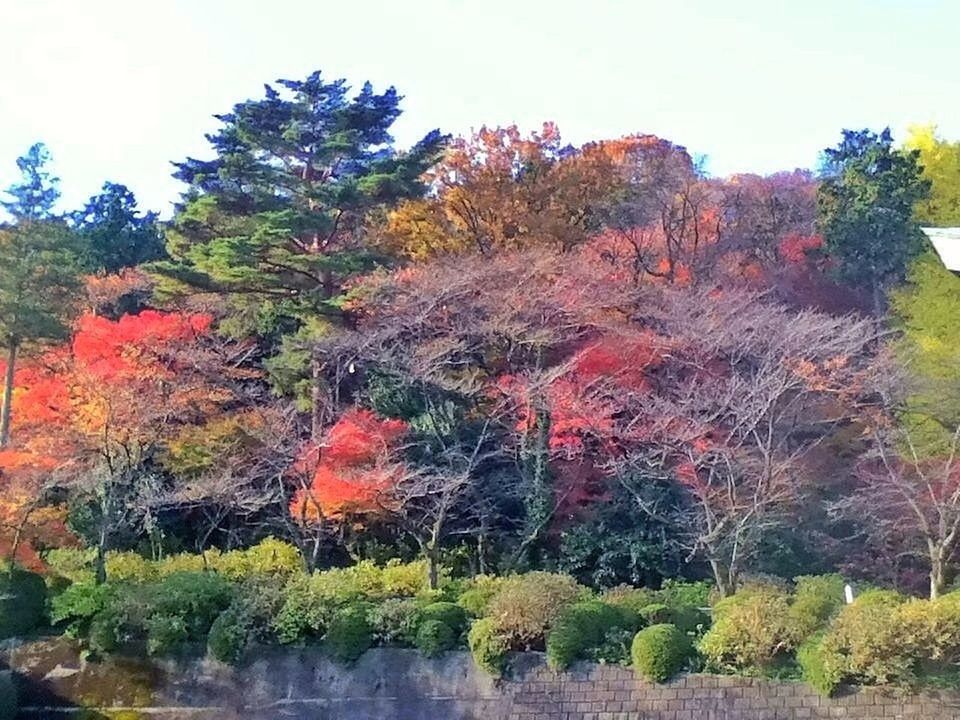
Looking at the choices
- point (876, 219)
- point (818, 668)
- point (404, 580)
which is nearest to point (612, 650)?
point (818, 668)

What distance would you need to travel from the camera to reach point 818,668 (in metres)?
14.1

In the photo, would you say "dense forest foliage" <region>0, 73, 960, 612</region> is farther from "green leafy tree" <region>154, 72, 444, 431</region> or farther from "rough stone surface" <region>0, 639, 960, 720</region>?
"rough stone surface" <region>0, 639, 960, 720</region>

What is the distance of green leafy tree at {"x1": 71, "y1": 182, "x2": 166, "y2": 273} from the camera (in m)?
27.5

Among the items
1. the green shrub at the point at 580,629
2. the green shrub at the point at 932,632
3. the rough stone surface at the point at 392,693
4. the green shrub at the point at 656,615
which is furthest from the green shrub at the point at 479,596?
the green shrub at the point at 932,632

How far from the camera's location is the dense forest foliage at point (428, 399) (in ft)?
61.8

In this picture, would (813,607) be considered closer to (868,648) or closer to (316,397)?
(868,648)

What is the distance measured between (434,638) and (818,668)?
5751 mm

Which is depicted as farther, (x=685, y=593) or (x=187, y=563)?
(x=187, y=563)

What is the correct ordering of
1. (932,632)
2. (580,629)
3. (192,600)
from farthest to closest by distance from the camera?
(192,600), (580,629), (932,632)

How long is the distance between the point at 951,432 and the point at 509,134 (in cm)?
1403

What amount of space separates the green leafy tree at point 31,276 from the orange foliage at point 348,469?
6.28 metres

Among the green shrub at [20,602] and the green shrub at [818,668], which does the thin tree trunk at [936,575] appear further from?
the green shrub at [20,602]

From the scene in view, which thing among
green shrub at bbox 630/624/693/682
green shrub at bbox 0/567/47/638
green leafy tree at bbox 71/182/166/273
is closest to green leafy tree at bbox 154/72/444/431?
green leafy tree at bbox 71/182/166/273

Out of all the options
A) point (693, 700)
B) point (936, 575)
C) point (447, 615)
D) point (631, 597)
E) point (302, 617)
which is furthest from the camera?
point (936, 575)
